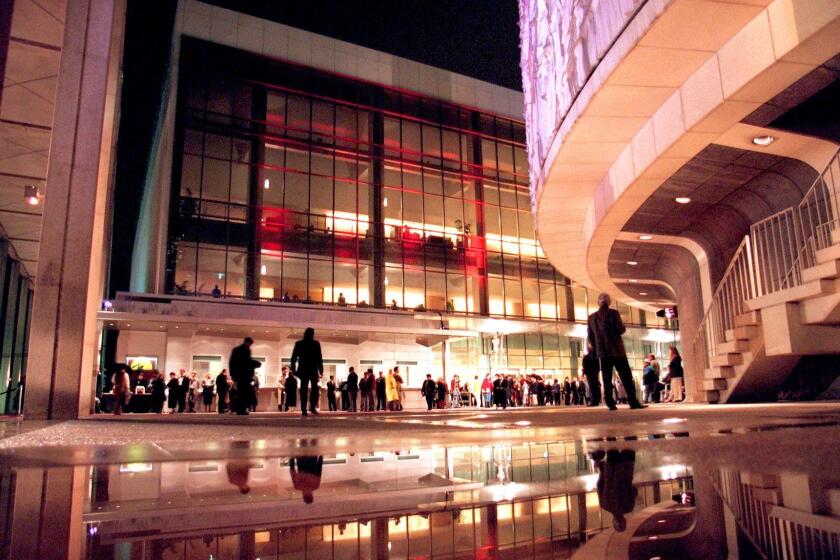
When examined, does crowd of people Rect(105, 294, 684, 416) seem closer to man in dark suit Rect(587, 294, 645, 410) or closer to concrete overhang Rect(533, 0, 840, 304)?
man in dark suit Rect(587, 294, 645, 410)

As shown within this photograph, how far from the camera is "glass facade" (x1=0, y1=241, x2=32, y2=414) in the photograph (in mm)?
26392

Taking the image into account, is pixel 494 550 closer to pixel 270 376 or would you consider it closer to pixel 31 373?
pixel 31 373

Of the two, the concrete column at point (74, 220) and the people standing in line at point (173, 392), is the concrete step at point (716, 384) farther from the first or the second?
the people standing in line at point (173, 392)

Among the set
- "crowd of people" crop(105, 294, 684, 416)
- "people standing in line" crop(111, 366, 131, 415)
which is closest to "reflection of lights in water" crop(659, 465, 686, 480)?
"crowd of people" crop(105, 294, 684, 416)

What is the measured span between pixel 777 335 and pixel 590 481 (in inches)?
495

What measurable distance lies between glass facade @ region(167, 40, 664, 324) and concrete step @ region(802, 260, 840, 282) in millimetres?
26597

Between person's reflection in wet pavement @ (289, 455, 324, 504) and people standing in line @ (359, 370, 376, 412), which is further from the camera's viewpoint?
people standing in line @ (359, 370, 376, 412)

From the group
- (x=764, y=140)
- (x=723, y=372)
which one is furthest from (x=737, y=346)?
(x=764, y=140)

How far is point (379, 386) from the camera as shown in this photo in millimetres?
27047

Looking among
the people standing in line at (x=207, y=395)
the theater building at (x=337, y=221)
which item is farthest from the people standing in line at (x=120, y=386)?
the people standing in line at (x=207, y=395)

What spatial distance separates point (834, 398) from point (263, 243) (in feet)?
89.4

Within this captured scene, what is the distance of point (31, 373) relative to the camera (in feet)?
34.8

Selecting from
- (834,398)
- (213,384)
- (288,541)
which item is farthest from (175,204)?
(288,541)

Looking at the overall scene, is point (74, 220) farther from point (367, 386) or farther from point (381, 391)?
point (381, 391)
